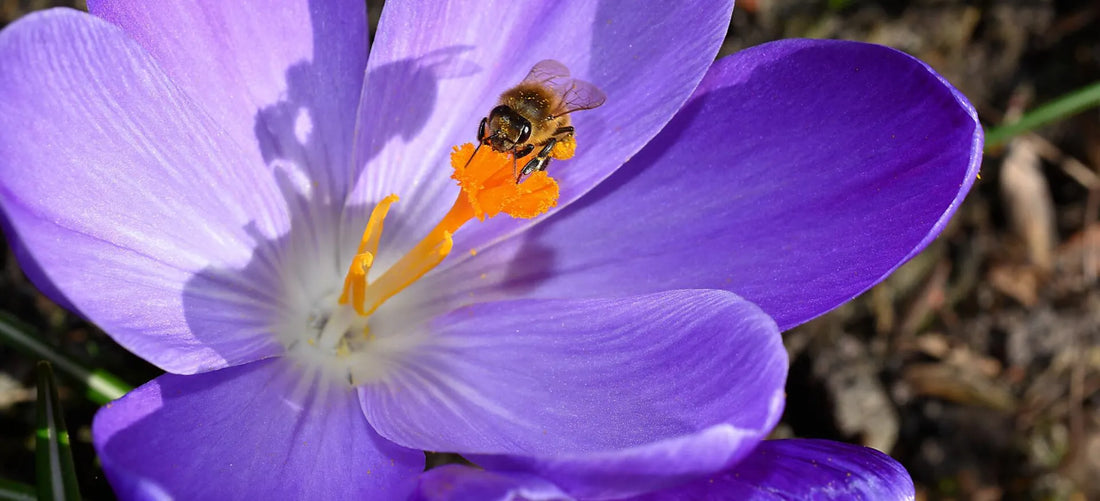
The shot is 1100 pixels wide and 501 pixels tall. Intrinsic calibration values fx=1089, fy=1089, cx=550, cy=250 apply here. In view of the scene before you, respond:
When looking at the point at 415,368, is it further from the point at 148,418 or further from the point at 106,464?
the point at 106,464

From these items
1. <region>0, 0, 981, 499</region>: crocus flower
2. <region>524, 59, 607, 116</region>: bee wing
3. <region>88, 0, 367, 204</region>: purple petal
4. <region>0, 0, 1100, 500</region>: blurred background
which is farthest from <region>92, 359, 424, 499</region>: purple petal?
<region>0, 0, 1100, 500</region>: blurred background

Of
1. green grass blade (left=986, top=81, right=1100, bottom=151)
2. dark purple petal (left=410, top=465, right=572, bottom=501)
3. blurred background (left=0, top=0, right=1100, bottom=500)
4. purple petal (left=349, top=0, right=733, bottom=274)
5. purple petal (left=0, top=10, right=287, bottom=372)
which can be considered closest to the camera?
dark purple petal (left=410, top=465, right=572, bottom=501)

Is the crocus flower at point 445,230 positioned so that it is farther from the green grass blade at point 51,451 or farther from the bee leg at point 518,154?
the green grass blade at point 51,451

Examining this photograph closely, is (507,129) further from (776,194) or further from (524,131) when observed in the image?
(776,194)

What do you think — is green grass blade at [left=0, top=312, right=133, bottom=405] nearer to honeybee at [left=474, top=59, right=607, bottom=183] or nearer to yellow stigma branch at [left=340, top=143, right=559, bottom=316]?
yellow stigma branch at [left=340, top=143, right=559, bottom=316]

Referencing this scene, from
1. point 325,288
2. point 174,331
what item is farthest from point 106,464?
point 325,288
